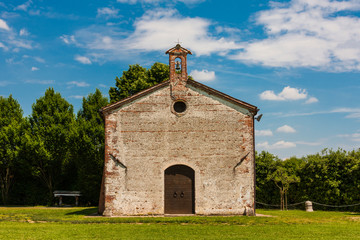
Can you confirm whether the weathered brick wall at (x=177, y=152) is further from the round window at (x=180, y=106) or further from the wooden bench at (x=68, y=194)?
the wooden bench at (x=68, y=194)

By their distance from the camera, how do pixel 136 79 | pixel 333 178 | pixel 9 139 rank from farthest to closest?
1. pixel 136 79
2. pixel 9 139
3. pixel 333 178

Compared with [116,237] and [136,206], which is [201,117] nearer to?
[136,206]

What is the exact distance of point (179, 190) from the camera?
17.1 meters

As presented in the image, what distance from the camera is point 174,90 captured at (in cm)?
1784

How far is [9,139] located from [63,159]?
Answer: 4128 mm

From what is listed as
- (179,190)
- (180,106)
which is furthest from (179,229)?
(180,106)

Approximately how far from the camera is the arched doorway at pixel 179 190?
17.0 meters

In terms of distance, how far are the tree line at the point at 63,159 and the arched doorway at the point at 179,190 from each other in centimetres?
733

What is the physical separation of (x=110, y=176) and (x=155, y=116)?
358 centimetres

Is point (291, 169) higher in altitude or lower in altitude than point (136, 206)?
higher

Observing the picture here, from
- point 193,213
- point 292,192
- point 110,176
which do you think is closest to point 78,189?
point 110,176

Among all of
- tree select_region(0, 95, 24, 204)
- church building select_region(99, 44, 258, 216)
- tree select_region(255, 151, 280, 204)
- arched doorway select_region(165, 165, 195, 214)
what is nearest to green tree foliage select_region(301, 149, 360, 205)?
tree select_region(255, 151, 280, 204)

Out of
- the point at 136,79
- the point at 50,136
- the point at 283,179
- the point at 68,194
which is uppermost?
the point at 136,79

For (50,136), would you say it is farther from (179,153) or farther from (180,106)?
(179,153)
